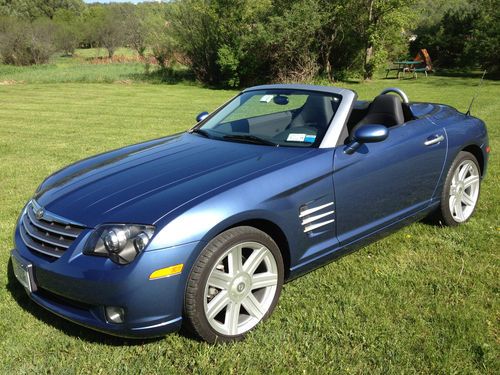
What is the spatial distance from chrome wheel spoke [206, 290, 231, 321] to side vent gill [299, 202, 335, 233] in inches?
27.2

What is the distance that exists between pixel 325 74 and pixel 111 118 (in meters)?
15.9

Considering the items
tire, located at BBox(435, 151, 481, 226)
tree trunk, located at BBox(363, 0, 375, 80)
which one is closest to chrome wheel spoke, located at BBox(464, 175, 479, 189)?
tire, located at BBox(435, 151, 481, 226)

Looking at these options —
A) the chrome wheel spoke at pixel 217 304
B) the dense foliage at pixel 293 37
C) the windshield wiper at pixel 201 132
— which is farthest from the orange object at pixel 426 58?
the chrome wheel spoke at pixel 217 304

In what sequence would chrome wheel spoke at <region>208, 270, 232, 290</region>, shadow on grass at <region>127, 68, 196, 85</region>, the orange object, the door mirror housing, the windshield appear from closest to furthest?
chrome wheel spoke at <region>208, 270, 232, 290</region> < the door mirror housing < the windshield < shadow on grass at <region>127, 68, 196, 85</region> < the orange object

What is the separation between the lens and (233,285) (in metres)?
A: 2.82

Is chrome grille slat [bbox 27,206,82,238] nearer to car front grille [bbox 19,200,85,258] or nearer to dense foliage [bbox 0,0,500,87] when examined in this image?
car front grille [bbox 19,200,85,258]

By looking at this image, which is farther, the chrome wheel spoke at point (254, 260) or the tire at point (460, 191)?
the tire at point (460, 191)

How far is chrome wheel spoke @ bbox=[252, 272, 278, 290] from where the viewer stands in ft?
9.61

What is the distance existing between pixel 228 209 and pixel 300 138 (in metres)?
1.11

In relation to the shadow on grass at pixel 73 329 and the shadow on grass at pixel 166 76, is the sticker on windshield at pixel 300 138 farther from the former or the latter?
the shadow on grass at pixel 166 76

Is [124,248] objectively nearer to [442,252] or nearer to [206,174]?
[206,174]

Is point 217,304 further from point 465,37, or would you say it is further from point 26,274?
point 465,37

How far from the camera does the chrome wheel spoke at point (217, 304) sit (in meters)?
2.71

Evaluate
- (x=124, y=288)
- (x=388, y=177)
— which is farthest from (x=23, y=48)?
(x=124, y=288)
